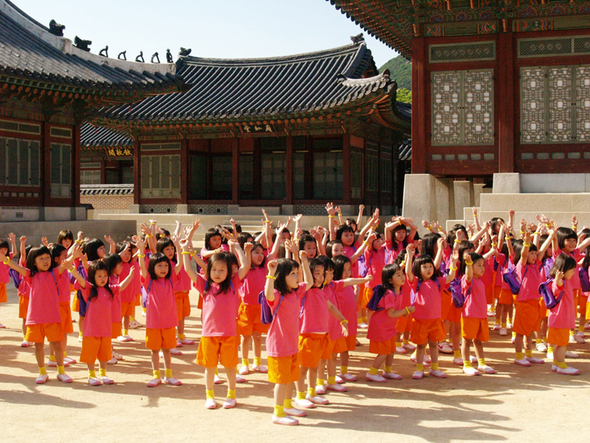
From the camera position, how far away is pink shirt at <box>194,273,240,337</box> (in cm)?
591

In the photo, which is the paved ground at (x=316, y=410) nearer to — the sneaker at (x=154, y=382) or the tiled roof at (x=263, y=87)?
the sneaker at (x=154, y=382)

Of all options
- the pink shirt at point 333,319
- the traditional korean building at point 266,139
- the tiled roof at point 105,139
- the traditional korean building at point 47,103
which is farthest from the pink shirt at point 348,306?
the tiled roof at point 105,139

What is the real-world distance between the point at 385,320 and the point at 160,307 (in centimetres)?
242

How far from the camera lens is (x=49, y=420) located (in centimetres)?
538

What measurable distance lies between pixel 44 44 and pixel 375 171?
43.9 ft

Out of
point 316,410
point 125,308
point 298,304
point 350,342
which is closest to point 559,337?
point 350,342

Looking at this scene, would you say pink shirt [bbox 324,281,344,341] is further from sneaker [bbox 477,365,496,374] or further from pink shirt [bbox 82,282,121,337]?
pink shirt [bbox 82,282,121,337]

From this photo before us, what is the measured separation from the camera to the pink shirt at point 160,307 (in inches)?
261

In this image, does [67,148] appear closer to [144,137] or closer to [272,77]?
[144,137]

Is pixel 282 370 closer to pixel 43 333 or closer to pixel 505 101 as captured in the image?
pixel 43 333

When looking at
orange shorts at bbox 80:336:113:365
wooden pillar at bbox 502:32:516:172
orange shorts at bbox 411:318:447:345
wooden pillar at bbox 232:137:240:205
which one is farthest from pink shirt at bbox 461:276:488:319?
wooden pillar at bbox 232:137:240:205

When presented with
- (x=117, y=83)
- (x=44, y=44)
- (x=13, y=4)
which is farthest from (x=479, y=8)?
(x=13, y=4)

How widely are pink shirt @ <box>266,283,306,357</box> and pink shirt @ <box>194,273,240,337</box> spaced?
490mm

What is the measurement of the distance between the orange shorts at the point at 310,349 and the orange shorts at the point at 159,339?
1522 mm
